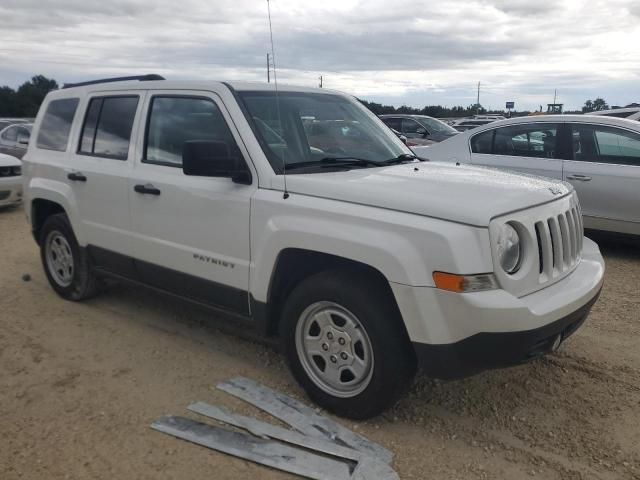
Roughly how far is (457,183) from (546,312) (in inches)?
35.9

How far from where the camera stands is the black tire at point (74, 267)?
5.31 metres

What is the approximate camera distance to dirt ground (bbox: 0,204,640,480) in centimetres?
307

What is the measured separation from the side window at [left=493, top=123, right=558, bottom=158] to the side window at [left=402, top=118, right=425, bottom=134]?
7.26 meters

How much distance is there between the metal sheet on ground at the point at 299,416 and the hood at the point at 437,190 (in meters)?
1.28

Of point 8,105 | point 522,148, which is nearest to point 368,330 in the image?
point 522,148

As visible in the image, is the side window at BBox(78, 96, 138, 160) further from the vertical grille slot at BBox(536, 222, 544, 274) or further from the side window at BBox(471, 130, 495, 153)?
the side window at BBox(471, 130, 495, 153)

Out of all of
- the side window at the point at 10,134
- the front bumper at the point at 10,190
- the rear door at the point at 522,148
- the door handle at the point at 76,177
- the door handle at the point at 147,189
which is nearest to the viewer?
the door handle at the point at 147,189

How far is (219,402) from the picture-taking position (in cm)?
368

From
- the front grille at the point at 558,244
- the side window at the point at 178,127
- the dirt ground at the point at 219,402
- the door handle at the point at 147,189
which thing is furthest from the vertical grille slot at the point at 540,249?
the door handle at the point at 147,189

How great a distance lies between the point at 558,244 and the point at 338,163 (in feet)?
4.72

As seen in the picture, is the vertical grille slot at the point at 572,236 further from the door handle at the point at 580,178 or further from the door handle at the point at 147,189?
the door handle at the point at 580,178

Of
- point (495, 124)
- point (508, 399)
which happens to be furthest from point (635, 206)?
point (508, 399)

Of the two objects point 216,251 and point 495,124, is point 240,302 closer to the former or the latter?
point 216,251

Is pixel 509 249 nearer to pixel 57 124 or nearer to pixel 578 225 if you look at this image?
pixel 578 225
